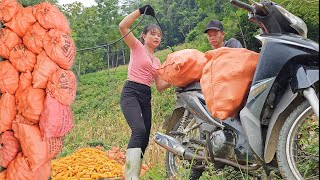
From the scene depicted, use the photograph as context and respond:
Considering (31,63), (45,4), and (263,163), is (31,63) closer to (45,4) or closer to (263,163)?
(45,4)

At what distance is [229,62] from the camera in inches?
123

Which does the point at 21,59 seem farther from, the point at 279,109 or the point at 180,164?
the point at 180,164

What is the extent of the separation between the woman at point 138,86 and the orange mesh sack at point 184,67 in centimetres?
42

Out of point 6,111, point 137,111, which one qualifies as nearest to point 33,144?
point 6,111

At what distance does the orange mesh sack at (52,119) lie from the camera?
3080 millimetres

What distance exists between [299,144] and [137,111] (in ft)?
6.29

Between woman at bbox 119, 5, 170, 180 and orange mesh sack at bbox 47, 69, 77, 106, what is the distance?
117cm

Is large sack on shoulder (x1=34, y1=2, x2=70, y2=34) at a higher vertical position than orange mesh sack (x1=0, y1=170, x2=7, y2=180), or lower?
higher

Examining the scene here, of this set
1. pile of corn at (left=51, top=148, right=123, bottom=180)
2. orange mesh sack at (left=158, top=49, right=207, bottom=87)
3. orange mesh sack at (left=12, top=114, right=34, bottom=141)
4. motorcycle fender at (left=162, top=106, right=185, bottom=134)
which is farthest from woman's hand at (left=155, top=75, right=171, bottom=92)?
orange mesh sack at (left=12, top=114, right=34, bottom=141)

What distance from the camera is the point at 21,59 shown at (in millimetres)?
3131

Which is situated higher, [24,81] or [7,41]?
[7,41]

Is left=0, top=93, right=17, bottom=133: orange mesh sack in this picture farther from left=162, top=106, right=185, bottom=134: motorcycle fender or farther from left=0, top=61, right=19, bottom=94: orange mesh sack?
left=162, top=106, right=185, bottom=134: motorcycle fender

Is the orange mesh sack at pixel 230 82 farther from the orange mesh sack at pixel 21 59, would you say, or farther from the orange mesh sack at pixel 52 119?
the orange mesh sack at pixel 21 59

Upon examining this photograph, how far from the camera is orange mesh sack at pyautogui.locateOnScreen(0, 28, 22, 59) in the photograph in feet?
10.3
